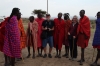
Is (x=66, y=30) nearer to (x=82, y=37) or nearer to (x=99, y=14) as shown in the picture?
(x=82, y=37)

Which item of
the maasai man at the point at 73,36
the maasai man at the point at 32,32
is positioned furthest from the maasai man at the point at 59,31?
the maasai man at the point at 32,32

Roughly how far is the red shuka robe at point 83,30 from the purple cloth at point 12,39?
255cm

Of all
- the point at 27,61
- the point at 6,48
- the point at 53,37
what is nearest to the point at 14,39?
the point at 6,48

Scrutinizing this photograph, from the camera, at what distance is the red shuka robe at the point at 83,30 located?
25.8 ft

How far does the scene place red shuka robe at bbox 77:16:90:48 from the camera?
7867 mm

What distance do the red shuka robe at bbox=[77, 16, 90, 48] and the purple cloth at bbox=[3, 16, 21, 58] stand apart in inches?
100

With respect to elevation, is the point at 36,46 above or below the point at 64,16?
below

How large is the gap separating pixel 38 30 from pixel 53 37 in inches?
28.7

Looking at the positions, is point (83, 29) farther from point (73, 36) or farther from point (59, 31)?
point (59, 31)

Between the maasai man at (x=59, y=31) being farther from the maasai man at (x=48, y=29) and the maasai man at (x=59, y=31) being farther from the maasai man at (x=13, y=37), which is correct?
the maasai man at (x=13, y=37)

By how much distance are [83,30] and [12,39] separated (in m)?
2.79

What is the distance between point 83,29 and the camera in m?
7.88

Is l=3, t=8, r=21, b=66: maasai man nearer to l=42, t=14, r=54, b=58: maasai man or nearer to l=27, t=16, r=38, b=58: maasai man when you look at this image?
l=27, t=16, r=38, b=58: maasai man

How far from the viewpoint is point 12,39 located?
265 inches
